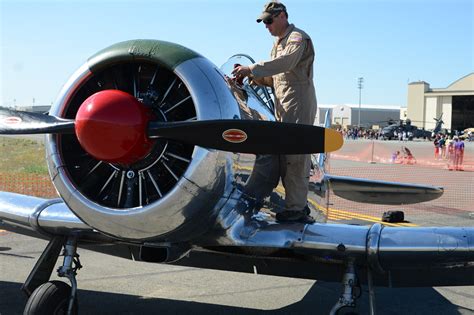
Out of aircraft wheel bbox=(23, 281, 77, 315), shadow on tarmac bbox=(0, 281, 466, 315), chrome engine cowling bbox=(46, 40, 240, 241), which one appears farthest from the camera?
shadow on tarmac bbox=(0, 281, 466, 315)

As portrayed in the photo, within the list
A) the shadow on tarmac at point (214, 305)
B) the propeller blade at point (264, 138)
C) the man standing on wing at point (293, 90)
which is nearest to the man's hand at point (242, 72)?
the man standing on wing at point (293, 90)

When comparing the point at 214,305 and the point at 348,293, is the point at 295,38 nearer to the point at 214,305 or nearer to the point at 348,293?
the point at 348,293

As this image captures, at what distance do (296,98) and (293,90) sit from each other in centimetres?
7

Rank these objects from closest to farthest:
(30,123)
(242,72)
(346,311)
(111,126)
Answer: (111,126) → (30,123) → (346,311) → (242,72)

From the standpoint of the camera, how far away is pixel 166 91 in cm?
375

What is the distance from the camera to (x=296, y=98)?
4.33m

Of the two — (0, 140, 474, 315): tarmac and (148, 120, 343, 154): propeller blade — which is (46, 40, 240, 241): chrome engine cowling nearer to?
(148, 120, 343, 154): propeller blade

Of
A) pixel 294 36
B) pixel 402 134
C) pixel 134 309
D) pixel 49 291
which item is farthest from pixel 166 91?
pixel 402 134

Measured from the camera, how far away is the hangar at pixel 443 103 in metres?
90.1

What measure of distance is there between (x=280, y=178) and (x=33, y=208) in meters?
A: 2.12

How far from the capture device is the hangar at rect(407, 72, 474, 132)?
3548 inches

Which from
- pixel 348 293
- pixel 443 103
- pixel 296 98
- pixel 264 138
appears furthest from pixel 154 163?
pixel 443 103

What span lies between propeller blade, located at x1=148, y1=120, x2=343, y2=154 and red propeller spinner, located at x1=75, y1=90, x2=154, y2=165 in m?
0.34

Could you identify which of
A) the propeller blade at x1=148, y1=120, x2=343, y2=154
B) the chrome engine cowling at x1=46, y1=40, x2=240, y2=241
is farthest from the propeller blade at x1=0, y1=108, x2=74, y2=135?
the propeller blade at x1=148, y1=120, x2=343, y2=154
